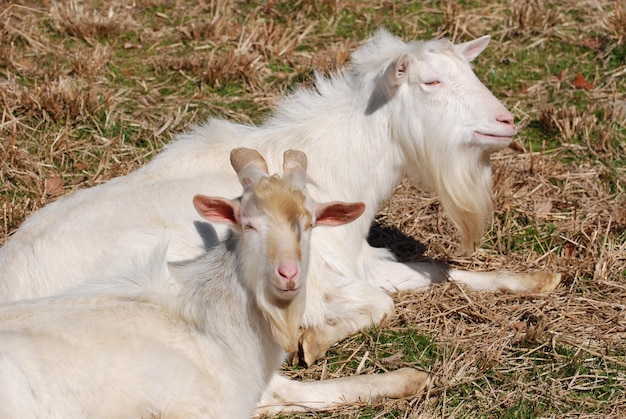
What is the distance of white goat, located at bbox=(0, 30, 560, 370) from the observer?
5.64 metres

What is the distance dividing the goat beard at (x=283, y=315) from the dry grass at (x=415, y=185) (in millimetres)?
903

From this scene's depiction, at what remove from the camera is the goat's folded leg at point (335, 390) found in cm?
534

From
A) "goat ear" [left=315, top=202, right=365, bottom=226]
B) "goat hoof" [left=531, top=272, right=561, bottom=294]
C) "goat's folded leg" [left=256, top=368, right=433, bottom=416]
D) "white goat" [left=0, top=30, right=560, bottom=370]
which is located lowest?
"goat hoof" [left=531, top=272, right=561, bottom=294]

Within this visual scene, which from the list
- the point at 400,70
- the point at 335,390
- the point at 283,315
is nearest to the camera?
the point at 283,315

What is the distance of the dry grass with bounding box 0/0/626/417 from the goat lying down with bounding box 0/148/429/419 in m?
0.93

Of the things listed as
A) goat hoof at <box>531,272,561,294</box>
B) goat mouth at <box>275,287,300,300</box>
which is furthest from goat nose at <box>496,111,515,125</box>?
goat mouth at <box>275,287,300,300</box>

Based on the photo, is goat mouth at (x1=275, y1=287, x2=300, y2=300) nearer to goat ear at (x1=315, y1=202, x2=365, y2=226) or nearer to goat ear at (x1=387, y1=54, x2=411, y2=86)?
goat ear at (x1=315, y1=202, x2=365, y2=226)

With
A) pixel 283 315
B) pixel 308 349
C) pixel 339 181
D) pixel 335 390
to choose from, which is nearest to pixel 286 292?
pixel 283 315

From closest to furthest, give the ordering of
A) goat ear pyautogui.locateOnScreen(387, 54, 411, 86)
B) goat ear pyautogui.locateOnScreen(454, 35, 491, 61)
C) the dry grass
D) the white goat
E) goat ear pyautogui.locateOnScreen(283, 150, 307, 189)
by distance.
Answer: goat ear pyautogui.locateOnScreen(283, 150, 307, 189), the white goat, the dry grass, goat ear pyautogui.locateOnScreen(387, 54, 411, 86), goat ear pyautogui.locateOnScreen(454, 35, 491, 61)

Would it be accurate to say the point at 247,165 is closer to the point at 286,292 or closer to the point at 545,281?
the point at 286,292

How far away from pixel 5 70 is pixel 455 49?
4266 millimetres

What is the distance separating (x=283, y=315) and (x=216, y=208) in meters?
0.58

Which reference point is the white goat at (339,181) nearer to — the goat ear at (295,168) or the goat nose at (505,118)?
the goat nose at (505,118)

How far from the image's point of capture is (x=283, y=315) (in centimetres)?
457
